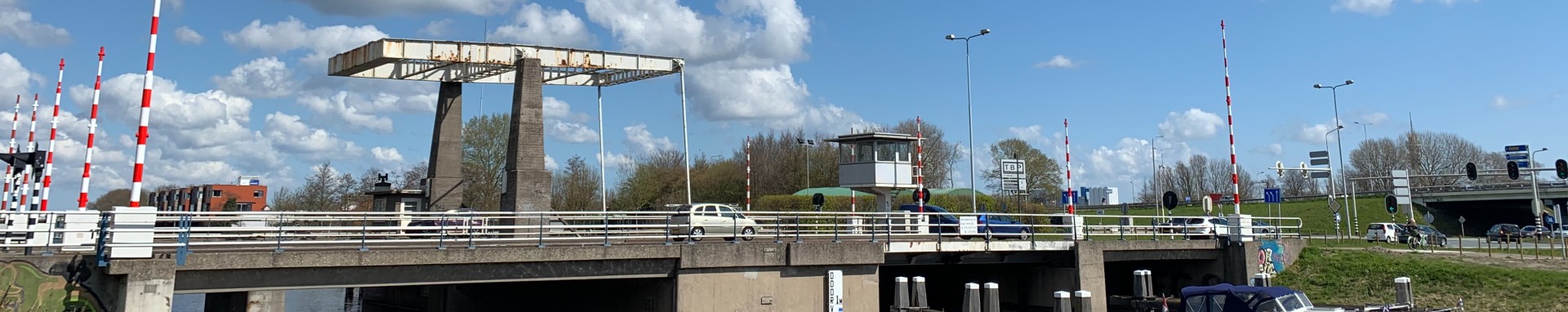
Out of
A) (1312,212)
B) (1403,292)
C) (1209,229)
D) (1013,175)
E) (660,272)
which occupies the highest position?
(1013,175)

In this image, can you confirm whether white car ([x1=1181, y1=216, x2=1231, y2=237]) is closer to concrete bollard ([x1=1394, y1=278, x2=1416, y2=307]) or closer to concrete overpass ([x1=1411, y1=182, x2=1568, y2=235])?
concrete bollard ([x1=1394, y1=278, x2=1416, y2=307])

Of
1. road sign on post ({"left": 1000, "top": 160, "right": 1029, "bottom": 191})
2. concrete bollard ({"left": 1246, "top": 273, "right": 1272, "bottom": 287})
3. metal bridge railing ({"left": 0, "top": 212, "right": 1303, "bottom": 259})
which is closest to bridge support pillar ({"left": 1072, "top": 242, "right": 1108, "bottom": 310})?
→ metal bridge railing ({"left": 0, "top": 212, "right": 1303, "bottom": 259})

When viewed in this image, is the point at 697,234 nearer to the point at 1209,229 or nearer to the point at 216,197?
the point at 1209,229

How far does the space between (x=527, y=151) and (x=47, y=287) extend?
16139 millimetres

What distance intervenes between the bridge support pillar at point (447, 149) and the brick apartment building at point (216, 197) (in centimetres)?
4025

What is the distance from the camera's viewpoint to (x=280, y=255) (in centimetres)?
1486

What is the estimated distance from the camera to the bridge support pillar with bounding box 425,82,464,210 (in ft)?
116

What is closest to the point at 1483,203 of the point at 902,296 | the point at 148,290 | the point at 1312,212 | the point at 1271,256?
the point at 1312,212

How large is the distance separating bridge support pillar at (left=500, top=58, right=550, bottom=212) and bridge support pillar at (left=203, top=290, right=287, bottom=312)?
A: 6871 millimetres

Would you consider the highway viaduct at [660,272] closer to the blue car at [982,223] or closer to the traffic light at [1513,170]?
the blue car at [982,223]

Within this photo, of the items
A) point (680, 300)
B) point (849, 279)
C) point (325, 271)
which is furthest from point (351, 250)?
point (849, 279)

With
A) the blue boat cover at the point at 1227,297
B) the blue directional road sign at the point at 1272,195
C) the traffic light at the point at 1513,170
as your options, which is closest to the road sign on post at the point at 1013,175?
the blue directional road sign at the point at 1272,195

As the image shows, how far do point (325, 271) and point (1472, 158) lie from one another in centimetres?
10433

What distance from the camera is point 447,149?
3584 centimetres
